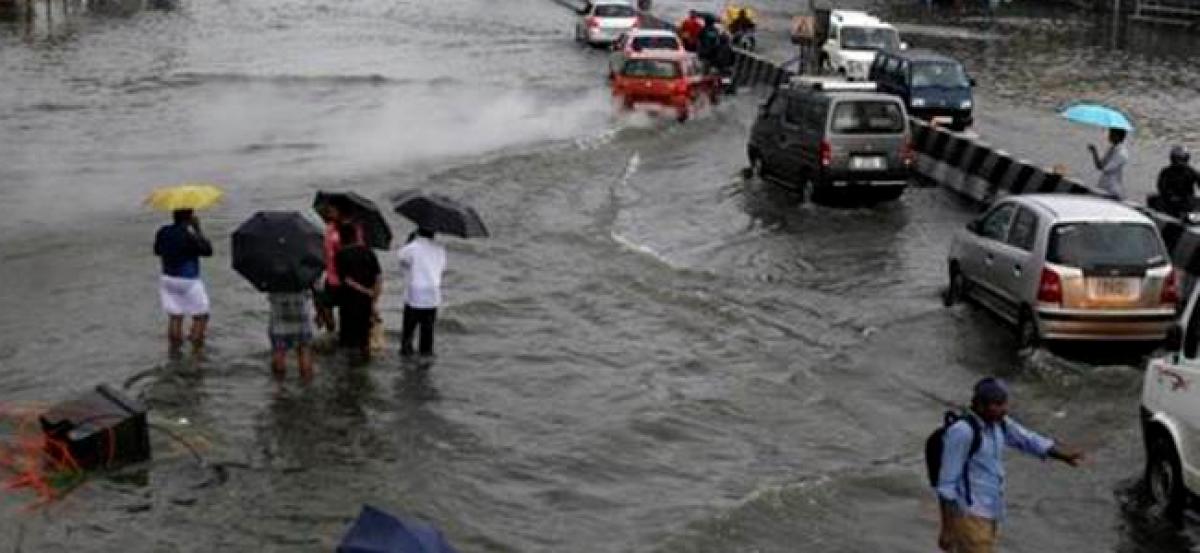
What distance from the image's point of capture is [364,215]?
15383mm

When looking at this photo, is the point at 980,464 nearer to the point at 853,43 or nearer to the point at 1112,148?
the point at 1112,148

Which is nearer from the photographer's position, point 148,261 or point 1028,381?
point 1028,381

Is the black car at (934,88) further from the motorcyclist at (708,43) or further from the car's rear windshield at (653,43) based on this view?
the motorcyclist at (708,43)

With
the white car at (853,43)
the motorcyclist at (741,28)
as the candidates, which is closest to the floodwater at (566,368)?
the white car at (853,43)

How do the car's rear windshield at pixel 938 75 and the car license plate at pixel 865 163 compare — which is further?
the car's rear windshield at pixel 938 75

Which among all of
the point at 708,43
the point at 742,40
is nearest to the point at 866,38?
the point at 708,43

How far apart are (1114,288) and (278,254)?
7853mm

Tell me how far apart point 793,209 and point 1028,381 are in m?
Result: 10.0

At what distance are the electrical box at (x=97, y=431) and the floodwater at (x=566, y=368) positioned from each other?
230 mm

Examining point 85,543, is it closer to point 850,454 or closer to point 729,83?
point 850,454

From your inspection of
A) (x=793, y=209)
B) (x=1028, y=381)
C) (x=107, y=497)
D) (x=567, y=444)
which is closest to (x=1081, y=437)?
(x=1028, y=381)

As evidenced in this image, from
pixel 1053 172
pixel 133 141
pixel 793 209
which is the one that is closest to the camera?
pixel 1053 172

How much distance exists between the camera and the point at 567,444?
13562 mm

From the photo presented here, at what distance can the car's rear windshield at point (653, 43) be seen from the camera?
136ft
